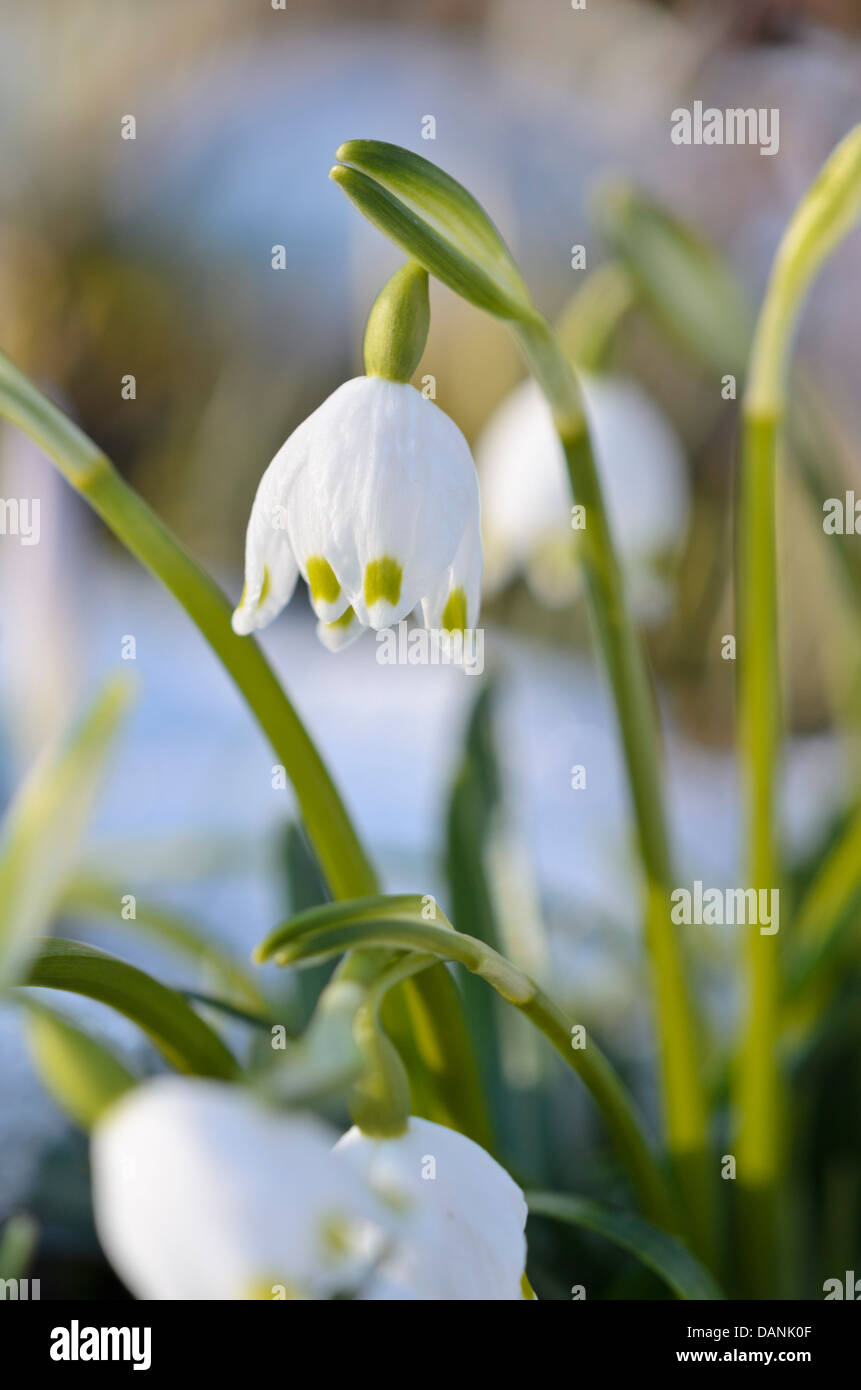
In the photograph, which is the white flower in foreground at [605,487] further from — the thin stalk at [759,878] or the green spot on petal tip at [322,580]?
the green spot on petal tip at [322,580]

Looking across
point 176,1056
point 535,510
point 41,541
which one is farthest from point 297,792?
point 41,541

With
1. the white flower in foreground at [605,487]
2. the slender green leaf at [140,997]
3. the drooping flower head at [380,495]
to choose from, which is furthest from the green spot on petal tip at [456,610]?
the white flower in foreground at [605,487]

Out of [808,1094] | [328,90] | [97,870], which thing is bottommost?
[808,1094]

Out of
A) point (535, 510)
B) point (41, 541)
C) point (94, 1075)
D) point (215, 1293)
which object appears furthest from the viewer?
point (41, 541)

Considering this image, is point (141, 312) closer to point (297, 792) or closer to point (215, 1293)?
point (297, 792)

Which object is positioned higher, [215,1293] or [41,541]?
[41,541]

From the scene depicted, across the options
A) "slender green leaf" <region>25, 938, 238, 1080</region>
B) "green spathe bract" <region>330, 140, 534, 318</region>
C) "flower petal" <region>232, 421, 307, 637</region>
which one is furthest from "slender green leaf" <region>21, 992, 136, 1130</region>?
"green spathe bract" <region>330, 140, 534, 318</region>

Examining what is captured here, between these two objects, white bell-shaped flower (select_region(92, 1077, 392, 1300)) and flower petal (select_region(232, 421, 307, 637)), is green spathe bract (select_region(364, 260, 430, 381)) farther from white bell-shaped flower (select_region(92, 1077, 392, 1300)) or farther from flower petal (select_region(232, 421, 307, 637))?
white bell-shaped flower (select_region(92, 1077, 392, 1300))
